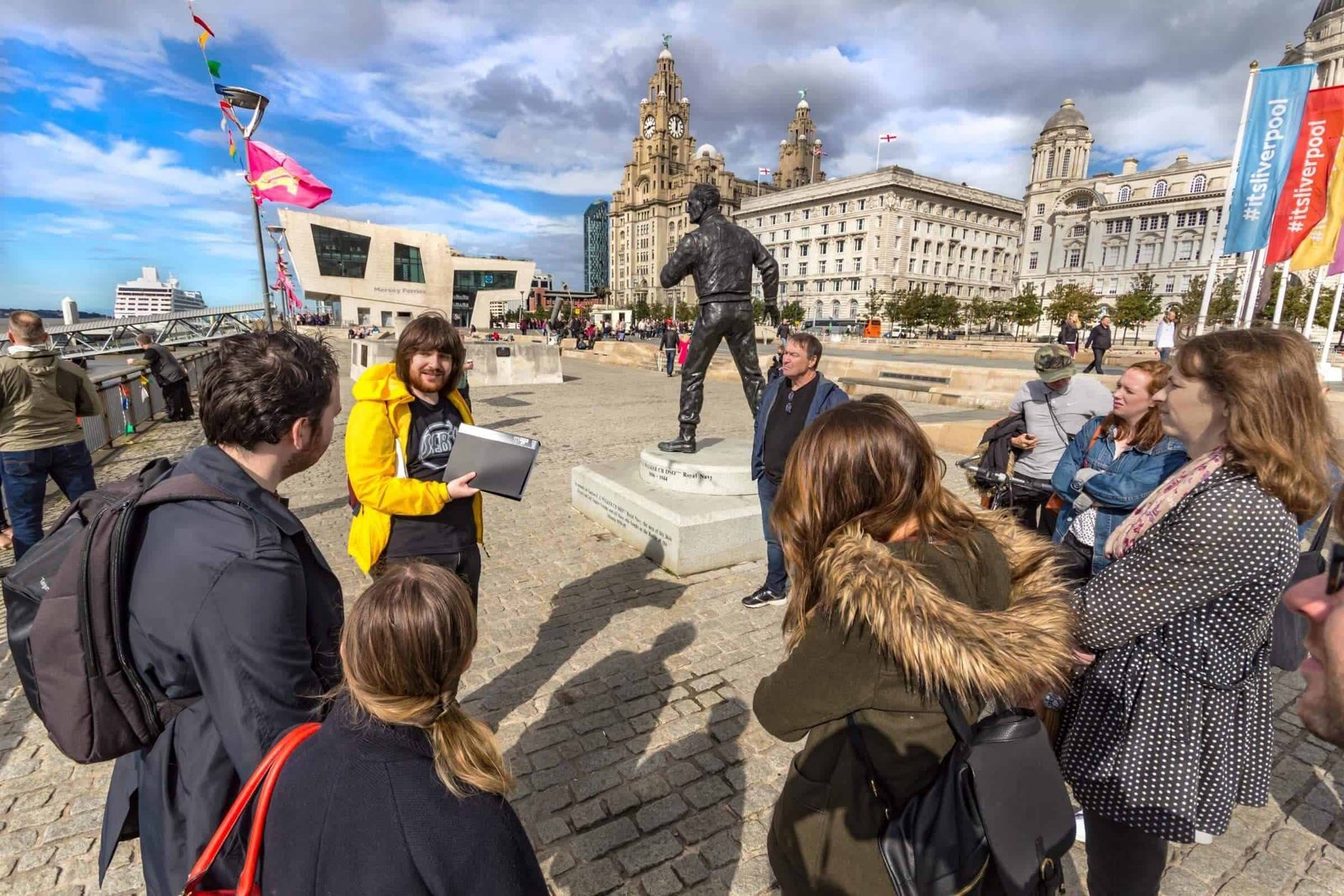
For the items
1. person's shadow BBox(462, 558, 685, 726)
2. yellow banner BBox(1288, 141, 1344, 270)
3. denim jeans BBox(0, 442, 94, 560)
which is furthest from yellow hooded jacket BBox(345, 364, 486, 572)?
yellow banner BBox(1288, 141, 1344, 270)

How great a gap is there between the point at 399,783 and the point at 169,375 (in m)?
14.8

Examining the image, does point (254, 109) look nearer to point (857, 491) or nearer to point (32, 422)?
point (32, 422)

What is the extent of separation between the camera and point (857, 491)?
4.65ft

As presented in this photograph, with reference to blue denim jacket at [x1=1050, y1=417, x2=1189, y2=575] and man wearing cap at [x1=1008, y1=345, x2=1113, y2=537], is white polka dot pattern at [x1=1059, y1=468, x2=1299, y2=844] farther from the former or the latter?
man wearing cap at [x1=1008, y1=345, x2=1113, y2=537]

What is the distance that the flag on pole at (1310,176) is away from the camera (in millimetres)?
10648

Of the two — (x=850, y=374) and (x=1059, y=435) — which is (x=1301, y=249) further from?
(x=1059, y=435)

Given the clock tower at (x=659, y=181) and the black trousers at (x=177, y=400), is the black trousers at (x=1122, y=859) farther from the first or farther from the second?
the clock tower at (x=659, y=181)

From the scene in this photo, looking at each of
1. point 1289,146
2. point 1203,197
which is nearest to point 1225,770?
point 1289,146

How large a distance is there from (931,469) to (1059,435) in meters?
3.61

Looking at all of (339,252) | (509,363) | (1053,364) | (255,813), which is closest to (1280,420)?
(255,813)

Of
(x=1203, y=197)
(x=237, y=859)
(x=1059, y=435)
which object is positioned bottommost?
(x=237, y=859)

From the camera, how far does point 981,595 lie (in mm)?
1391

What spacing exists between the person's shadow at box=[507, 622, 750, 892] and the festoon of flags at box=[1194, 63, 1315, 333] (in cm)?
1264

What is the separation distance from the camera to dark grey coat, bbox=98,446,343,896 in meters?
1.25
